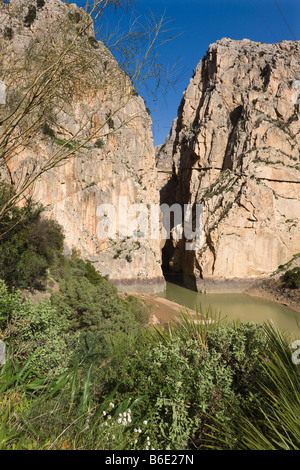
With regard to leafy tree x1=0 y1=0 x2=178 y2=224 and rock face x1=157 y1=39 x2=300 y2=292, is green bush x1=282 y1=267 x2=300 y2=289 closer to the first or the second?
rock face x1=157 y1=39 x2=300 y2=292

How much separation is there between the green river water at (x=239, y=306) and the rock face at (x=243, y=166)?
72.8 inches

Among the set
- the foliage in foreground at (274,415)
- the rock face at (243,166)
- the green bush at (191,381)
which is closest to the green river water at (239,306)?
the rock face at (243,166)

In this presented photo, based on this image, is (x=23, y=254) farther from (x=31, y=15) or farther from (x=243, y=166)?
(x=243, y=166)

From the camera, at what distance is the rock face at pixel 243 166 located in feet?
103

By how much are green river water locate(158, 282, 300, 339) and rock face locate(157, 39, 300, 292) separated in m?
1.85

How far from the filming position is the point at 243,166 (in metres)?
32.8

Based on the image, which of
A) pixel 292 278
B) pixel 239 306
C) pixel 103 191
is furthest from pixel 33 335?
pixel 292 278

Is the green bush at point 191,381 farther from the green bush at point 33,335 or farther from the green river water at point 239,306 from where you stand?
the green river water at point 239,306

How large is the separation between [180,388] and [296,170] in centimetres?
3548

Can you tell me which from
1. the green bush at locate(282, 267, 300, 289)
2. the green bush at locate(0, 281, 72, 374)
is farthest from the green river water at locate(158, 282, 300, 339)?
the green bush at locate(0, 281, 72, 374)

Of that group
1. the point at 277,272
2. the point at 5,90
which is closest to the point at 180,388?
the point at 5,90

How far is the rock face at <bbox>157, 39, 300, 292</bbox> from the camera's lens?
31.3 meters

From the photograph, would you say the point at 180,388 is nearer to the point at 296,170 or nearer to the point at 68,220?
the point at 68,220
